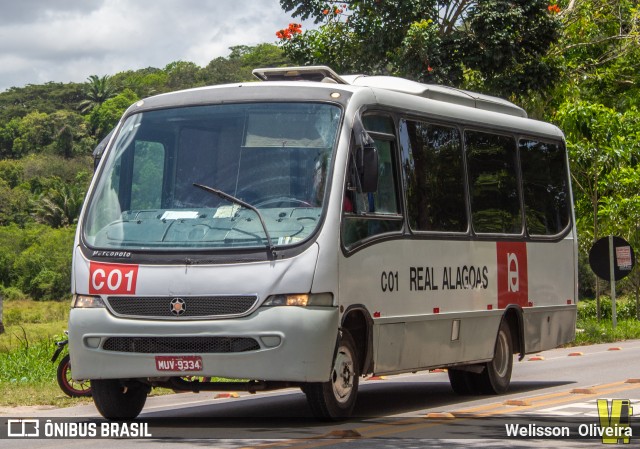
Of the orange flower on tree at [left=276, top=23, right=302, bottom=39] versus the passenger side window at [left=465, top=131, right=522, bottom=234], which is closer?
the passenger side window at [left=465, top=131, right=522, bottom=234]

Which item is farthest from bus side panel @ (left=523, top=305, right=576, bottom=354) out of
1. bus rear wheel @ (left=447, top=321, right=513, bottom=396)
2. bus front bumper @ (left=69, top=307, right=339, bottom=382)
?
bus front bumper @ (left=69, top=307, right=339, bottom=382)

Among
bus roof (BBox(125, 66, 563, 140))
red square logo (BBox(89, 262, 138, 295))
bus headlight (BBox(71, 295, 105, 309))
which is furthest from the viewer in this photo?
bus roof (BBox(125, 66, 563, 140))

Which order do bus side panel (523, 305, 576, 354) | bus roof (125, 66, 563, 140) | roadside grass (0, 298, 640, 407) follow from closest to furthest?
bus roof (125, 66, 563, 140)
roadside grass (0, 298, 640, 407)
bus side panel (523, 305, 576, 354)

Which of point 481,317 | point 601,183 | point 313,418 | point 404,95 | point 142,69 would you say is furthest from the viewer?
point 142,69

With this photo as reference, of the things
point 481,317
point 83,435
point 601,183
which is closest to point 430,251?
point 481,317

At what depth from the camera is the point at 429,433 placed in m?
10.3

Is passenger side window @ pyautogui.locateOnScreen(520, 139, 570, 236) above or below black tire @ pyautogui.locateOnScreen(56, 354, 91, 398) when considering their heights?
above

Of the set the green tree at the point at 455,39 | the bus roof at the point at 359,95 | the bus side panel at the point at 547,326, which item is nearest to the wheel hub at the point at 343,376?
the bus roof at the point at 359,95

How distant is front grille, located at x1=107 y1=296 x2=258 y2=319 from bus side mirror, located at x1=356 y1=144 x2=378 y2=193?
1.50 m

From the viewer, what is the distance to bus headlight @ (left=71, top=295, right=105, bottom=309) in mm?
10938

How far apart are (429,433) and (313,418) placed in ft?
5.07

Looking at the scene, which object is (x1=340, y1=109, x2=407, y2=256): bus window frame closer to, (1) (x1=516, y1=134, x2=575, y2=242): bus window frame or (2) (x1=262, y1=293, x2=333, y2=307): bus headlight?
(2) (x1=262, y1=293, x2=333, y2=307): bus headlight

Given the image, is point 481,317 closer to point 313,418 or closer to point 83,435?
point 313,418

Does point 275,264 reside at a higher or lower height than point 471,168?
lower
